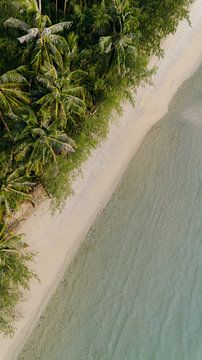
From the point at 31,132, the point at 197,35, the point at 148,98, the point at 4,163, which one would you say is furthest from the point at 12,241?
the point at 197,35

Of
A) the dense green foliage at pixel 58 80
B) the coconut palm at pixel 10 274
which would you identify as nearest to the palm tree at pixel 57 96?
the dense green foliage at pixel 58 80

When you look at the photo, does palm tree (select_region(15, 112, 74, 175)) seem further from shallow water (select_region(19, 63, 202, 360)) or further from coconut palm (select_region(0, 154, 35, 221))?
shallow water (select_region(19, 63, 202, 360))

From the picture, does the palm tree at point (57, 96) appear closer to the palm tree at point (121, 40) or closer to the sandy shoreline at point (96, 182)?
the palm tree at point (121, 40)

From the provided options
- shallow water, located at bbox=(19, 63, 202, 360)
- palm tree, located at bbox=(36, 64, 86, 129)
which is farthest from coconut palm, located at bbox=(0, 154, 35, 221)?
shallow water, located at bbox=(19, 63, 202, 360)

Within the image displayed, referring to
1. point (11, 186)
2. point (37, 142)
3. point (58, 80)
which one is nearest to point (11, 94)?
point (58, 80)

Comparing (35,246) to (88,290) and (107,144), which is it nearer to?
(88,290)

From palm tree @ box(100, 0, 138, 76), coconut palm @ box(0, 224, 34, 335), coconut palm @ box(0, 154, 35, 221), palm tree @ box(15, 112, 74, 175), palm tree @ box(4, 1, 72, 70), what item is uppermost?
palm tree @ box(100, 0, 138, 76)

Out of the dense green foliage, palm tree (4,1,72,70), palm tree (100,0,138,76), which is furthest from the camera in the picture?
palm tree (100,0,138,76)

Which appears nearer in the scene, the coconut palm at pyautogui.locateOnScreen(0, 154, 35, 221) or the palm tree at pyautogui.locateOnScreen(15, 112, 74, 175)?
the coconut palm at pyautogui.locateOnScreen(0, 154, 35, 221)

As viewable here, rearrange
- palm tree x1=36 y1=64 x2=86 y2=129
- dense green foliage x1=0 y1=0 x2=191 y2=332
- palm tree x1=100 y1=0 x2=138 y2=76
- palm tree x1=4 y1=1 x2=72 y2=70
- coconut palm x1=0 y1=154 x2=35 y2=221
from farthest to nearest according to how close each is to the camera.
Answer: palm tree x1=100 y1=0 x2=138 y2=76 → palm tree x1=36 y1=64 x2=86 y2=129 → dense green foliage x1=0 y1=0 x2=191 y2=332 → palm tree x1=4 y1=1 x2=72 y2=70 → coconut palm x1=0 y1=154 x2=35 y2=221
